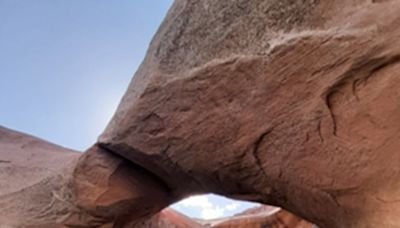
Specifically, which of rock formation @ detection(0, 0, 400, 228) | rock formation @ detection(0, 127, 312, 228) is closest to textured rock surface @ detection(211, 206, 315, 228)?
rock formation @ detection(0, 127, 312, 228)

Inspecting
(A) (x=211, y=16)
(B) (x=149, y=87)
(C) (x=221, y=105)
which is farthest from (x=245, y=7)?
(B) (x=149, y=87)

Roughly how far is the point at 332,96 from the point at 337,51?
0.64ft

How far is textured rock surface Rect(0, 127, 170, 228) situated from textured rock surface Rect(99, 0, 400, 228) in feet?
0.93

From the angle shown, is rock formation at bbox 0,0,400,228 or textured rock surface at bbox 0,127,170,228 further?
textured rock surface at bbox 0,127,170,228

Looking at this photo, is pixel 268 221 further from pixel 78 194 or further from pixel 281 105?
pixel 281 105

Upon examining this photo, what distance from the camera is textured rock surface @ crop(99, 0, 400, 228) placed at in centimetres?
162

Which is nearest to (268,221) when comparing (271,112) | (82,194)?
(82,194)

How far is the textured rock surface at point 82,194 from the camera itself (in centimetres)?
254

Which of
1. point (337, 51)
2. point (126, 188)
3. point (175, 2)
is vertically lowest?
point (126, 188)

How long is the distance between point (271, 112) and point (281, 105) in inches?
2.2

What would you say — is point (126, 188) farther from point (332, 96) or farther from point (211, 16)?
point (332, 96)

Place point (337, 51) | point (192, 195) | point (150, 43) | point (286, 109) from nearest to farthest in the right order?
point (337, 51) < point (286, 109) < point (150, 43) < point (192, 195)

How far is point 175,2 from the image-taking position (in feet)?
7.79

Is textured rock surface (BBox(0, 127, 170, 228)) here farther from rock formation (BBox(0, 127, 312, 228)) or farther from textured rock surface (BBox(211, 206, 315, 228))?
textured rock surface (BBox(211, 206, 315, 228))
